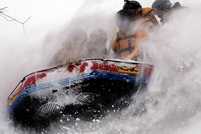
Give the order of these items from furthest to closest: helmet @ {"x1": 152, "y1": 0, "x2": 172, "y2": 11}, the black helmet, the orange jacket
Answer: helmet @ {"x1": 152, "y1": 0, "x2": 172, "y2": 11}, the black helmet, the orange jacket

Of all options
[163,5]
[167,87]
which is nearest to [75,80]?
[167,87]

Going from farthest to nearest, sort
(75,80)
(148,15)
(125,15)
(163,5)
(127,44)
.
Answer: (163,5) → (148,15) → (125,15) → (127,44) → (75,80)

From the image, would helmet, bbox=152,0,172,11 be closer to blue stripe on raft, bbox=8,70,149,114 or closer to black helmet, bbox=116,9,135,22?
black helmet, bbox=116,9,135,22

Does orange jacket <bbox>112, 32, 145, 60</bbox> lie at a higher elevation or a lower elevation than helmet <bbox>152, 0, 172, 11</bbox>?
lower

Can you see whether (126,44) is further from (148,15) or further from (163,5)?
(163,5)

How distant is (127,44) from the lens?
6059mm

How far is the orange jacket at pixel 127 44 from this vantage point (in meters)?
5.63

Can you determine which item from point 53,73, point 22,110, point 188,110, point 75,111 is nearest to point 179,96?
point 188,110

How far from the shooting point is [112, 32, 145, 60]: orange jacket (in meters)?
5.63

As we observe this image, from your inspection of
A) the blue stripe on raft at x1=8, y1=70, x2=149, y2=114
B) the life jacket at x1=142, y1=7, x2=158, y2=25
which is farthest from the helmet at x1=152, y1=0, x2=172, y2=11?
the blue stripe on raft at x1=8, y1=70, x2=149, y2=114

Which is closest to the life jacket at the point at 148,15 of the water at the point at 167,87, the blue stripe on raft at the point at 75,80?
the water at the point at 167,87

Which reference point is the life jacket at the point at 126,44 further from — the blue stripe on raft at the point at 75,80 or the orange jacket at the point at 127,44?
the blue stripe on raft at the point at 75,80

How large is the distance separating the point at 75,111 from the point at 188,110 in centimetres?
192

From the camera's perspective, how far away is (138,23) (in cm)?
610
